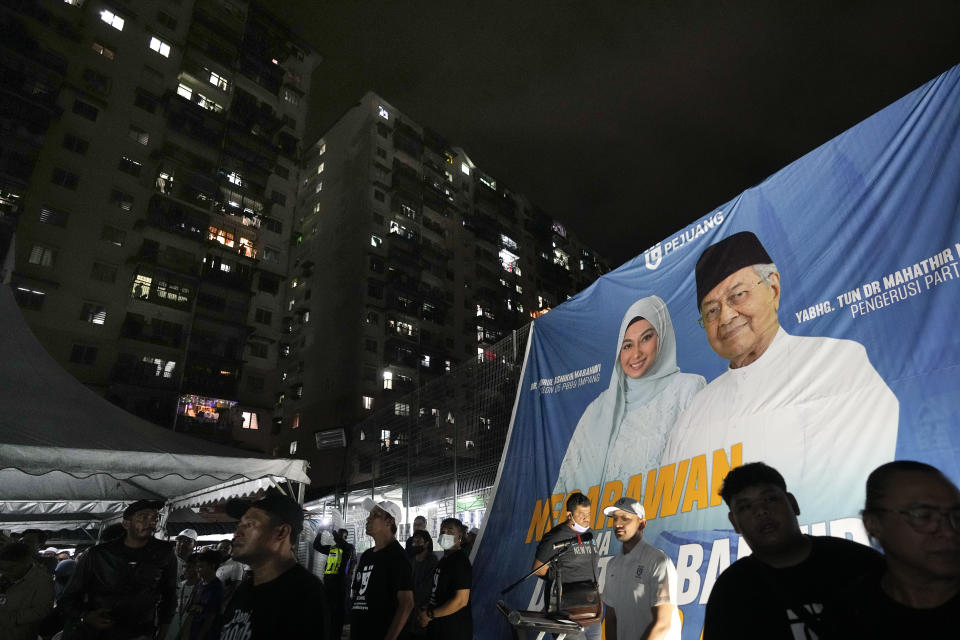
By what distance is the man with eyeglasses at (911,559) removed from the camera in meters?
1.63

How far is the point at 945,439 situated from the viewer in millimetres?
3641

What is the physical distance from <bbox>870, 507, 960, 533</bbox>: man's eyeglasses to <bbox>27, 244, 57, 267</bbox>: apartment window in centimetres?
3999

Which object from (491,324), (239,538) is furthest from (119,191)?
(239,538)

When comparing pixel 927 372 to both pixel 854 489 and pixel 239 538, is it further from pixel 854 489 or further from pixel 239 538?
pixel 239 538

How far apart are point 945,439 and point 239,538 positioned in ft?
15.0

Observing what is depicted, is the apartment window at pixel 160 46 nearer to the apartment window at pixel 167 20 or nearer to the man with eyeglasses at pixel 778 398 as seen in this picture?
the apartment window at pixel 167 20

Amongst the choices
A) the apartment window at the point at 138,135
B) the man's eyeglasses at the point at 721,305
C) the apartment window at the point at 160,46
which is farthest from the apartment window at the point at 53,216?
the man's eyeglasses at the point at 721,305

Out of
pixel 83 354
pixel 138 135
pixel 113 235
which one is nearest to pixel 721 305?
pixel 83 354

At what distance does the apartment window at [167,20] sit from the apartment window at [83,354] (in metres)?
25.0

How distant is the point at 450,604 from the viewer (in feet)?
15.8

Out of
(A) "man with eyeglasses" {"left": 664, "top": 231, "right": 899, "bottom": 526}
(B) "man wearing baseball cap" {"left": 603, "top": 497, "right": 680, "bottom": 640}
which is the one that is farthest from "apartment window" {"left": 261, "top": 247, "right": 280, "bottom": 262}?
(B) "man wearing baseball cap" {"left": 603, "top": 497, "right": 680, "bottom": 640}

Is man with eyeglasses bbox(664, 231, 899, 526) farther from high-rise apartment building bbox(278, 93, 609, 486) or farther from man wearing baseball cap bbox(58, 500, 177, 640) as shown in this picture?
high-rise apartment building bbox(278, 93, 609, 486)

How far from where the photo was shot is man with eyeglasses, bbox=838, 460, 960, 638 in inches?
64.2

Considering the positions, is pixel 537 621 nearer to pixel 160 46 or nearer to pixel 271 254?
pixel 271 254
